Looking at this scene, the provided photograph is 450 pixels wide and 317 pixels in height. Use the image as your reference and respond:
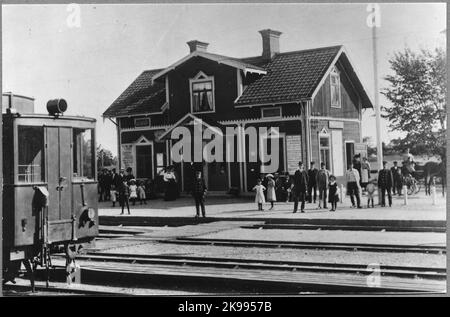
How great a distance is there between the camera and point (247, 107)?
24.1 metres

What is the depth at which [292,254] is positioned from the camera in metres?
11.2

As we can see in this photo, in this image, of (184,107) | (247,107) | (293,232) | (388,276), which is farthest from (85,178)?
(184,107)

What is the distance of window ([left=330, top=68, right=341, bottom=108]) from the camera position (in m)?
24.6

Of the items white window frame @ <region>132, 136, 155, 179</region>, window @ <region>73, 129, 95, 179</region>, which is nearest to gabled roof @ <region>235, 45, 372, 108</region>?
white window frame @ <region>132, 136, 155, 179</region>

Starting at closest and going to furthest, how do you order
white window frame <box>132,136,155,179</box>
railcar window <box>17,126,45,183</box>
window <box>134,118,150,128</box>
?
railcar window <box>17,126,45,183</box> → white window frame <box>132,136,155,179</box> → window <box>134,118,150,128</box>

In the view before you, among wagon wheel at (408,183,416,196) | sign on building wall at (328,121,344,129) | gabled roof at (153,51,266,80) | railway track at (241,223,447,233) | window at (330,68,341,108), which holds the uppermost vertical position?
gabled roof at (153,51,266,80)

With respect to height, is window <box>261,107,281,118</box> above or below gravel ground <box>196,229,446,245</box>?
above

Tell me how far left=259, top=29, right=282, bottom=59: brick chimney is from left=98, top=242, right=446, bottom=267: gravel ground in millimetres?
14958

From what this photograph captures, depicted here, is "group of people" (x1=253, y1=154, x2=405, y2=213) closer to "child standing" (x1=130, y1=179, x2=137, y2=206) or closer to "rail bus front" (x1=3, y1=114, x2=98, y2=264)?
"child standing" (x1=130, y1=179, x2=137, y2=206)

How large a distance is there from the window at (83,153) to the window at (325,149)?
15.3 meters

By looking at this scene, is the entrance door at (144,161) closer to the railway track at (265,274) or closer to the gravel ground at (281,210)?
the gravel ground at (281,210)

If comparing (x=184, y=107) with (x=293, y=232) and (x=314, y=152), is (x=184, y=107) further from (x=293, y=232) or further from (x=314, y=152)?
(x=293, y=232)

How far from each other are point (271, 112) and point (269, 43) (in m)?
4.02

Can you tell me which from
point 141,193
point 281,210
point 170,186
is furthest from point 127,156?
point 281,210
